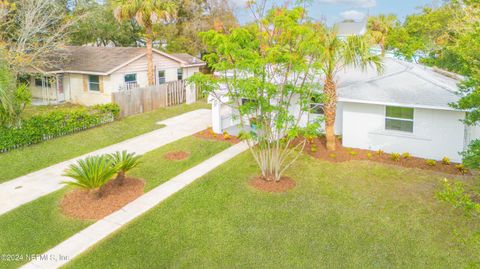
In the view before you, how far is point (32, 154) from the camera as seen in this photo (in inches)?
592

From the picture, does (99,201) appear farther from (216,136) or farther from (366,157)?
(366,157)

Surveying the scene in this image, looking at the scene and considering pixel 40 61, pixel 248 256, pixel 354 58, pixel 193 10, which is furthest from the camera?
pixel 193 10

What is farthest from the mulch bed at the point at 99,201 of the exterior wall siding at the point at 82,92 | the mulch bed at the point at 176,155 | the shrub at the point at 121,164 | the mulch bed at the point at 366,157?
the exterior wall siding at the point at 82,92

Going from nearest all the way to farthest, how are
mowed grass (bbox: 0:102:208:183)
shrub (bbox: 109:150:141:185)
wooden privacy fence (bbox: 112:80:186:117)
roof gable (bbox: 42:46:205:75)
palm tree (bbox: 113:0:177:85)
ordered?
shrub (bbox: 109:150:141:185) < mowed grass (bbox: 0:102:208:183) < wooden privacy fence (bbox: 112:80:186:117) < palm tree (bbox: 113:0:177:85) < roof gable (bbox: 42:46:205:75)

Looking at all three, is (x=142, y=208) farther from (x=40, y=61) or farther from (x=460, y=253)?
(x=40, y=61)

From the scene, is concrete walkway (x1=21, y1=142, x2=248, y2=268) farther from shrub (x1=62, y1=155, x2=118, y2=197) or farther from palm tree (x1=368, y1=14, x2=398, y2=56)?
palm tree (x1=368, y1=14, x2=398, y2=56)

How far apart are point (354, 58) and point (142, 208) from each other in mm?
8859

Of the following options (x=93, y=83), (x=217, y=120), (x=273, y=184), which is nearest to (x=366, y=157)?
(x=273, y=184)

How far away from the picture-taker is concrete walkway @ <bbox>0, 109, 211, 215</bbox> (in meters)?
11.2

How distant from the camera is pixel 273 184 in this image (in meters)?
12.0

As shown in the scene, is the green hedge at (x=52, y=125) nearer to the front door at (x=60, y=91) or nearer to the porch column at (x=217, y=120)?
the porch column at (x=217, y=120)

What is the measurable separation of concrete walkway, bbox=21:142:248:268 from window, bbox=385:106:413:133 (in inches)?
270

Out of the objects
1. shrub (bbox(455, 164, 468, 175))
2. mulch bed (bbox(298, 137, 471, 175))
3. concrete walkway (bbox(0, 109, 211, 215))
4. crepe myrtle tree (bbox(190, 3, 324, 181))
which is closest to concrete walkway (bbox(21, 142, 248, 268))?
crepe myrtle tree (bbox(190, 3, 324, 181))

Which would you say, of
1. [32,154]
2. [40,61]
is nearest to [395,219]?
[32,154]
